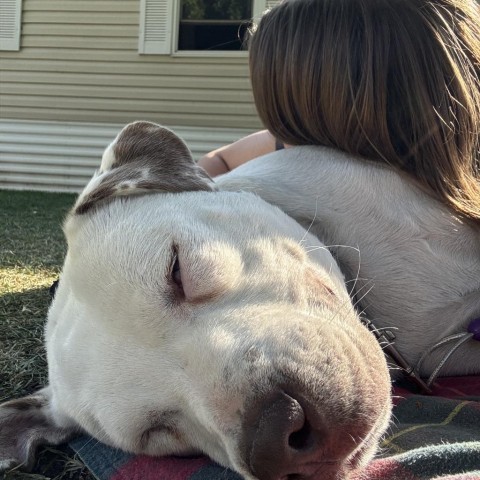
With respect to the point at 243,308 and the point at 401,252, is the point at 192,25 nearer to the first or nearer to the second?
the point at 401,252

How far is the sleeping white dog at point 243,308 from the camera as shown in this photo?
1530 mm

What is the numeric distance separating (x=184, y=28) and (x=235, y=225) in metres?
8.82

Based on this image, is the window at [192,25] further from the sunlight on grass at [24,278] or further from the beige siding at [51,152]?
the sunlight on grass at [24,278]

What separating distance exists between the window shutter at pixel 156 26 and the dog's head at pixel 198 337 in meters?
8.02

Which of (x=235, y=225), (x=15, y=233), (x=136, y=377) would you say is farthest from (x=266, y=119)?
(x=15, y=233)

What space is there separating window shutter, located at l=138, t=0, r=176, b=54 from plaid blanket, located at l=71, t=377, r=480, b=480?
28.4 feet

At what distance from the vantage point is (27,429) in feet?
7.47

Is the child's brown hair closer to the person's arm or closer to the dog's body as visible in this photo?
the dog's body

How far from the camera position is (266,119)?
2984mm

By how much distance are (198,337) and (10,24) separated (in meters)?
10.4

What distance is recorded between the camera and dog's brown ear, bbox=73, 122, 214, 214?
7.77ft

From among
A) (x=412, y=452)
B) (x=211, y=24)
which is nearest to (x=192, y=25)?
(x=211, y=24)

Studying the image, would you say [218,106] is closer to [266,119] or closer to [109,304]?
[266,119]

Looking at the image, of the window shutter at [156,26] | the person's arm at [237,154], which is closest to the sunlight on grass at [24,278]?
the person's arm at [237,154]
